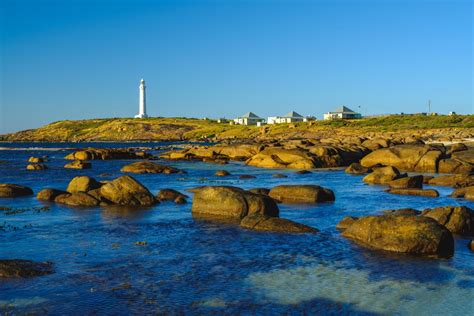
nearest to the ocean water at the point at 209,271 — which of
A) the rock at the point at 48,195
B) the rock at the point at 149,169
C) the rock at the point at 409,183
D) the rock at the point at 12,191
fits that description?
the rock at the point at 48,195

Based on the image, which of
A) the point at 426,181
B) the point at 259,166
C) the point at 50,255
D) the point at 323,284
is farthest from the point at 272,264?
the point at 259,166

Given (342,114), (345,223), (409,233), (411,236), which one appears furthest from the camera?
(342,114)

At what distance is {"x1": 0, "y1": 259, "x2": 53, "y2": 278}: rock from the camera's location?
1585cm

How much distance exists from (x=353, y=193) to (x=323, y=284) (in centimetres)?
2099

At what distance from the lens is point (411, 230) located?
18828mm

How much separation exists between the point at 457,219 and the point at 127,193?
699 inches

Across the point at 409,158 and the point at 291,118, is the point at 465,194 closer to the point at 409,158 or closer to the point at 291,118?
the point at 409,158

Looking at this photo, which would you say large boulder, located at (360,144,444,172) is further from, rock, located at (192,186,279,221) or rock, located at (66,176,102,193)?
rock, located at (66,176,102,193)

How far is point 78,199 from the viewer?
30516mm

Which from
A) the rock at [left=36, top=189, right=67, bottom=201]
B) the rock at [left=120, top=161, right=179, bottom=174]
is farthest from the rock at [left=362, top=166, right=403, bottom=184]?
the rock at [left=36, top=189, right=67, bottom=201]

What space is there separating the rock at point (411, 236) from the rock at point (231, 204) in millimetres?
6746

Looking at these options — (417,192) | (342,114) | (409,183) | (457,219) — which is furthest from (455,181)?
(342,114)

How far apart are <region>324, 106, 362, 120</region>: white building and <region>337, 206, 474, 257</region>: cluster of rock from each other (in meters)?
149

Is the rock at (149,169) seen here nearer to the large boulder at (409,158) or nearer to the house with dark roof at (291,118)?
the large boulder at (409,158)
